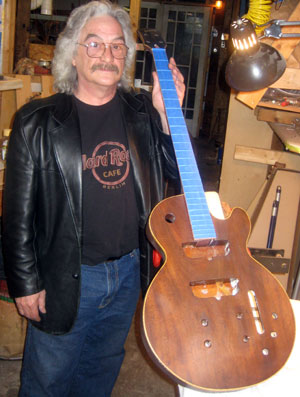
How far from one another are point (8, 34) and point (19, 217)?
172 centimetres

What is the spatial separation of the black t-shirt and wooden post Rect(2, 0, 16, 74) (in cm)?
145

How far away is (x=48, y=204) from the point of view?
1.36 metres

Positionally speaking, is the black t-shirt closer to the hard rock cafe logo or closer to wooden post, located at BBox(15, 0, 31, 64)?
the hard rock cafe logo

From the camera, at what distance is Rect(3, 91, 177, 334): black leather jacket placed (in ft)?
4.34

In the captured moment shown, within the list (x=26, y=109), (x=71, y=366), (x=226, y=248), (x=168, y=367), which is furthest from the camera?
(x=71, y=366)

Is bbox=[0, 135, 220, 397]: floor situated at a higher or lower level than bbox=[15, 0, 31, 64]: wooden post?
lower

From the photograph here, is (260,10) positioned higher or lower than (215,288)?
higher

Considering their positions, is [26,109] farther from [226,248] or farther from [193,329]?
[193,329]

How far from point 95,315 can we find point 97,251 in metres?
0.28

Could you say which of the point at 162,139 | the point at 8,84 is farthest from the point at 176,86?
the point at 8,84

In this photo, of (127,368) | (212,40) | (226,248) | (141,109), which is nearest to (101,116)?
(141,109)

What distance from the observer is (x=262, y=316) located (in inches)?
35.7

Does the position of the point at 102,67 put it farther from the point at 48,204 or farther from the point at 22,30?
the point at 22,30

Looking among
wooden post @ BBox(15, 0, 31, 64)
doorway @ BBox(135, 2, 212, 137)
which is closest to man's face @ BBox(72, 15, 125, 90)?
wooden post @ BBox(15, 0, 31, 64)
